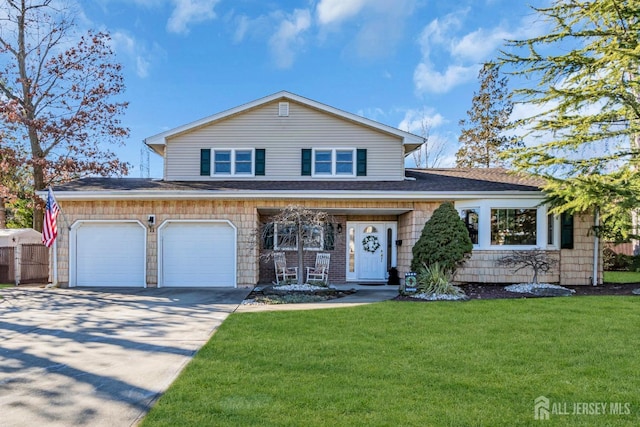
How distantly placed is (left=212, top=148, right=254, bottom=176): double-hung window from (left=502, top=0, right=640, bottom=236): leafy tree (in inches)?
335

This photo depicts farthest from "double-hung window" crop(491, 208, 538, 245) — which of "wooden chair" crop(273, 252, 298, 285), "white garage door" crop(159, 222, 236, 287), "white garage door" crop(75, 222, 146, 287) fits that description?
"white garage door" crop(75, 222, 146, 287)

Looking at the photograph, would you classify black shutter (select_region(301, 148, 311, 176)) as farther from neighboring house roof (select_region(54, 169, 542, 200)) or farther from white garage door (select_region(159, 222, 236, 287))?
white garage door (select_region(159, 222, 236, 287))

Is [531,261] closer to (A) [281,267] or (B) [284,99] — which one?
(A) [281,267]

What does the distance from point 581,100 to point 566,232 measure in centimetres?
382

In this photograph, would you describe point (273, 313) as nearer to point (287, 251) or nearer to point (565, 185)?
point (287, 251)

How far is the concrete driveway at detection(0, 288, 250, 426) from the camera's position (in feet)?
11.7

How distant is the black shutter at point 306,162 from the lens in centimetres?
1327

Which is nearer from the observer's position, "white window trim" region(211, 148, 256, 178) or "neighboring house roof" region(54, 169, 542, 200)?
"neighboring house roof" region(54, 169, 542, 200)

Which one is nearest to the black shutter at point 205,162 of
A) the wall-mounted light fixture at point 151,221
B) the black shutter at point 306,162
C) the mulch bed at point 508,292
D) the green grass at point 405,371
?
the wall-mounted light fixture at point 151,221

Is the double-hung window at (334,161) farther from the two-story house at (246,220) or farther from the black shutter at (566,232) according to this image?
the black shutter at (566,232)

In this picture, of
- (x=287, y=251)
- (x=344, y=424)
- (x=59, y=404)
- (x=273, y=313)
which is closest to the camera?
(x=344, y=424)

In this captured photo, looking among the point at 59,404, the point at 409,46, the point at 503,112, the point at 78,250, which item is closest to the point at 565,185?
the point at 59,404

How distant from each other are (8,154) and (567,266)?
23566 mm

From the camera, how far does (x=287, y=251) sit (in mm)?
13648
